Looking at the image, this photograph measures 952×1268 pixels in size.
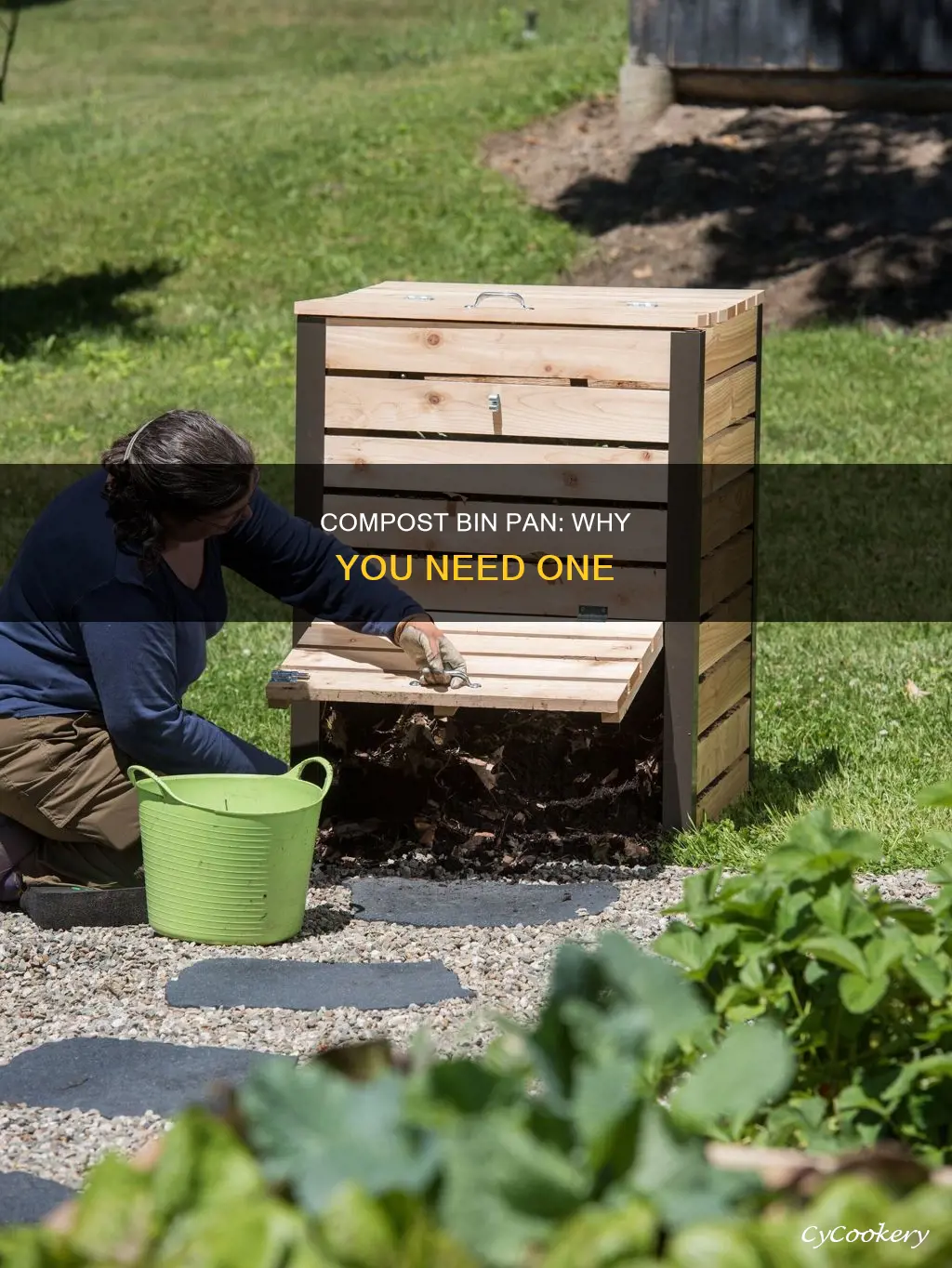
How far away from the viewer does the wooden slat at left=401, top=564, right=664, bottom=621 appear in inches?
181

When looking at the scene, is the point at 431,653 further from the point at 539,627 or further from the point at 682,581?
the point at 682,581

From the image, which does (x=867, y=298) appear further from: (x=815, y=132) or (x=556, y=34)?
(x=556, y=34)

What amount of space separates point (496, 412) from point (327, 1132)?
340cm

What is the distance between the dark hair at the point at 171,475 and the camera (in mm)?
3879

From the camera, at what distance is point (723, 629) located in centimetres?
483

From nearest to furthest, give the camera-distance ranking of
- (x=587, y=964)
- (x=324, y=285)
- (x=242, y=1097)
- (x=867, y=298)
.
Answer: (x=242, y=1097) < (x=587, y=964) < (x=867, y=298) < (x=324, y=285)

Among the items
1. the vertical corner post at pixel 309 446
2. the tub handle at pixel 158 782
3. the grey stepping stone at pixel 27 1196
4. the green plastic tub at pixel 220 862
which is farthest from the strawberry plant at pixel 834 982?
the vertical corner post at pixel 309 446

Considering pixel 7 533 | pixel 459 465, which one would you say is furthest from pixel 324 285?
pixel 459 465

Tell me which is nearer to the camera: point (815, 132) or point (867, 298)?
point (867, 298)

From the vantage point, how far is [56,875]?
4.37 meters

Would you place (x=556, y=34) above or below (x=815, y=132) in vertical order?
above

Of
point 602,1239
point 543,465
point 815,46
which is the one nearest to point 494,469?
point 543,465

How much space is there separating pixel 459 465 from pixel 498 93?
12143 mm

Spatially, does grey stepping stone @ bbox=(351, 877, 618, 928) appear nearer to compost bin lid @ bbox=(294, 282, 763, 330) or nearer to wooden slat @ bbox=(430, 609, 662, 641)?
wooden slat @ bbox=(430, 609, 662, 641)
